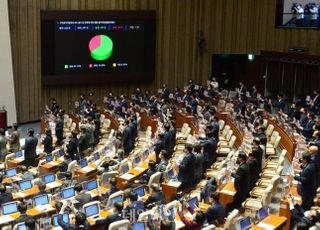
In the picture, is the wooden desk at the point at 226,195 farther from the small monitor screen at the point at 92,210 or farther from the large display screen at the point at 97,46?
the large display screen at the point at 97,46

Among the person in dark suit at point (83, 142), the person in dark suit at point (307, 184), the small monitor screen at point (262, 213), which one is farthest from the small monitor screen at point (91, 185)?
the person in dark suit at point (83, 142)

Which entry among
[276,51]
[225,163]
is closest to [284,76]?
[276,51]

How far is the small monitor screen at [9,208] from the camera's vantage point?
1174 cm

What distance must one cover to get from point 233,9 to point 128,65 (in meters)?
7.02

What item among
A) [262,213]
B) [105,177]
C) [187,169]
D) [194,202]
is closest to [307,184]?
[262,213]

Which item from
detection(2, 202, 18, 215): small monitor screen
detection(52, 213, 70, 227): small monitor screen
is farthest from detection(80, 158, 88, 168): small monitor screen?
detection(52, 213, 70, 227): small monitor screen

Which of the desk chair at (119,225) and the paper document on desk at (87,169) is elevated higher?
the desk chair at (119,225)

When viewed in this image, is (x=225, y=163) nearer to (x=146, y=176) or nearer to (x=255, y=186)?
(x=255, y=186)

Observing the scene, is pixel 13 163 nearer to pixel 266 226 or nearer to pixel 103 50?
pixel 266 226

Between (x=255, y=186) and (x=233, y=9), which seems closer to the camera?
(x=255, y=186)

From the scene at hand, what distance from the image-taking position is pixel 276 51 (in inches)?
1166

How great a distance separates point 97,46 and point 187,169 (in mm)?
15023

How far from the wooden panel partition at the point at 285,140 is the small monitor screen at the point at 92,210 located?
8268 mm

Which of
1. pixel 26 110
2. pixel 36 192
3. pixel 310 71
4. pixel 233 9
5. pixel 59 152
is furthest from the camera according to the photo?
pixel 233 9
